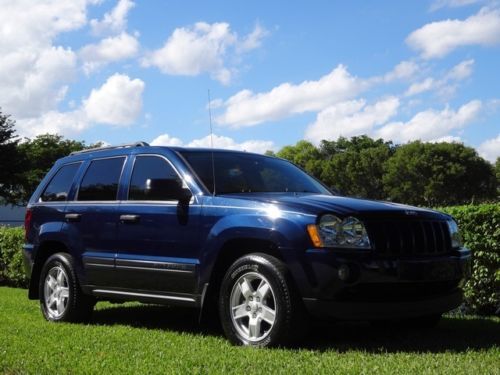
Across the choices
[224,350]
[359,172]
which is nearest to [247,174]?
[224,350]

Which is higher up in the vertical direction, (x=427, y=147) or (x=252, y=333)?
(x=427, y=147)

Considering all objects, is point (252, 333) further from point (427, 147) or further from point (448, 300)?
point (427, 147)

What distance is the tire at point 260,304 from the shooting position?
18.3ft

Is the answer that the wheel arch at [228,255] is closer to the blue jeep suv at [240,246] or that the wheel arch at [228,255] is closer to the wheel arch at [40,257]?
the blue jeep suv at [240,246]

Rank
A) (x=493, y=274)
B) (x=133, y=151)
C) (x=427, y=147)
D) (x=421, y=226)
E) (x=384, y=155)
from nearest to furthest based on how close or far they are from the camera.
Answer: (x=421, y=226) → (x=133, y=151) → (x=493, y=274) → (x=427, y=147) → (x=384, y=155)

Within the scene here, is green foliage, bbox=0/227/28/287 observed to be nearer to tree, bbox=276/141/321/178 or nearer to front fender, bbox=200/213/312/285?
front fender, bbox=200/213/312/285

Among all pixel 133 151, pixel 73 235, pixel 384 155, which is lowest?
pixel 73 235

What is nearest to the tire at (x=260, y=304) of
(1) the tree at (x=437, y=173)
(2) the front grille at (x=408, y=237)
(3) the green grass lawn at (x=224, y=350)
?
(3) the green grass lawn at (x=224, y=350)

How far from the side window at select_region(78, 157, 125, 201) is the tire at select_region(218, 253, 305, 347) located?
2037 mm

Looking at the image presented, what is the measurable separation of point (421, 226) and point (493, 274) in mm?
3124

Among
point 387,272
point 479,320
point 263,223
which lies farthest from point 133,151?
point 479,320

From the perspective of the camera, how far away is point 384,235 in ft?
18.6

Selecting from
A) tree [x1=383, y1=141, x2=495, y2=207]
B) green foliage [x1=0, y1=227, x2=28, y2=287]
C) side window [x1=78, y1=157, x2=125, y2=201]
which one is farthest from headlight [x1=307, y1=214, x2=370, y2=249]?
tree [x1=383, y1=141, x2=495, y2=207]

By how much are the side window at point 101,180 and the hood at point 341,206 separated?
5.69 ft
